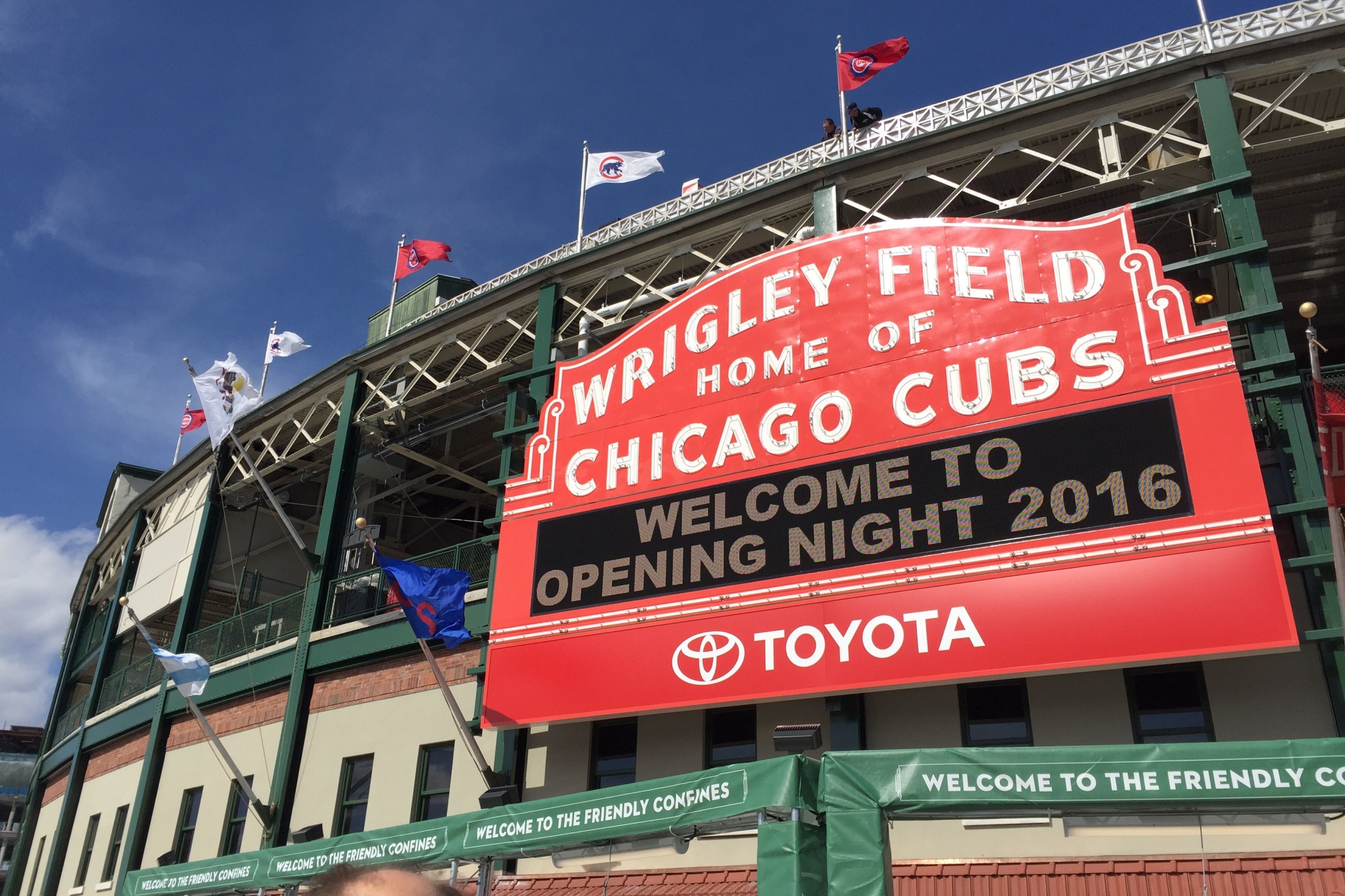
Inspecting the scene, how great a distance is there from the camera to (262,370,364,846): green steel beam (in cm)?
1991

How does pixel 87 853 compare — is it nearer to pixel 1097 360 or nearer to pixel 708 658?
pixel 708 658

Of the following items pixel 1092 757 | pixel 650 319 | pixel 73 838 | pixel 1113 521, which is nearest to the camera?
pixel 1092 757

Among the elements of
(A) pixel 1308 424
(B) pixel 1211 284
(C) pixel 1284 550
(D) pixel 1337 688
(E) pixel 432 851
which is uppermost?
(B) pixel 1211 284

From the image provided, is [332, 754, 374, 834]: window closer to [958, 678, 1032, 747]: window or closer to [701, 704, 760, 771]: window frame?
[701, 704, 760, 771]: window frame

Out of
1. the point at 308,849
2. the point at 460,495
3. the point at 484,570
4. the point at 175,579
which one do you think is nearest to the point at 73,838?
the point at 175,579

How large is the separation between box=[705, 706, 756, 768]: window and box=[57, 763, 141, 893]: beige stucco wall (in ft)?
49.3

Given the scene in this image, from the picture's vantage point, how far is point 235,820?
21.3 m

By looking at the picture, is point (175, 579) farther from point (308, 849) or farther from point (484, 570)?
point (308, 849)

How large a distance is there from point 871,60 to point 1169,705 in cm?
1220

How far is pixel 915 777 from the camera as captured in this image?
8.02m

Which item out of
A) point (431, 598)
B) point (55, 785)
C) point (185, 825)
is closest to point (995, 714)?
point (431, 598)

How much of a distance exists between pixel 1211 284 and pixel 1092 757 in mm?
15095

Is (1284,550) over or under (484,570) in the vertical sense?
under

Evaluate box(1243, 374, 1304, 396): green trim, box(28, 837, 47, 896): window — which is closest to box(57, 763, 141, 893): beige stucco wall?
box(28, 837, 47, 896): window
